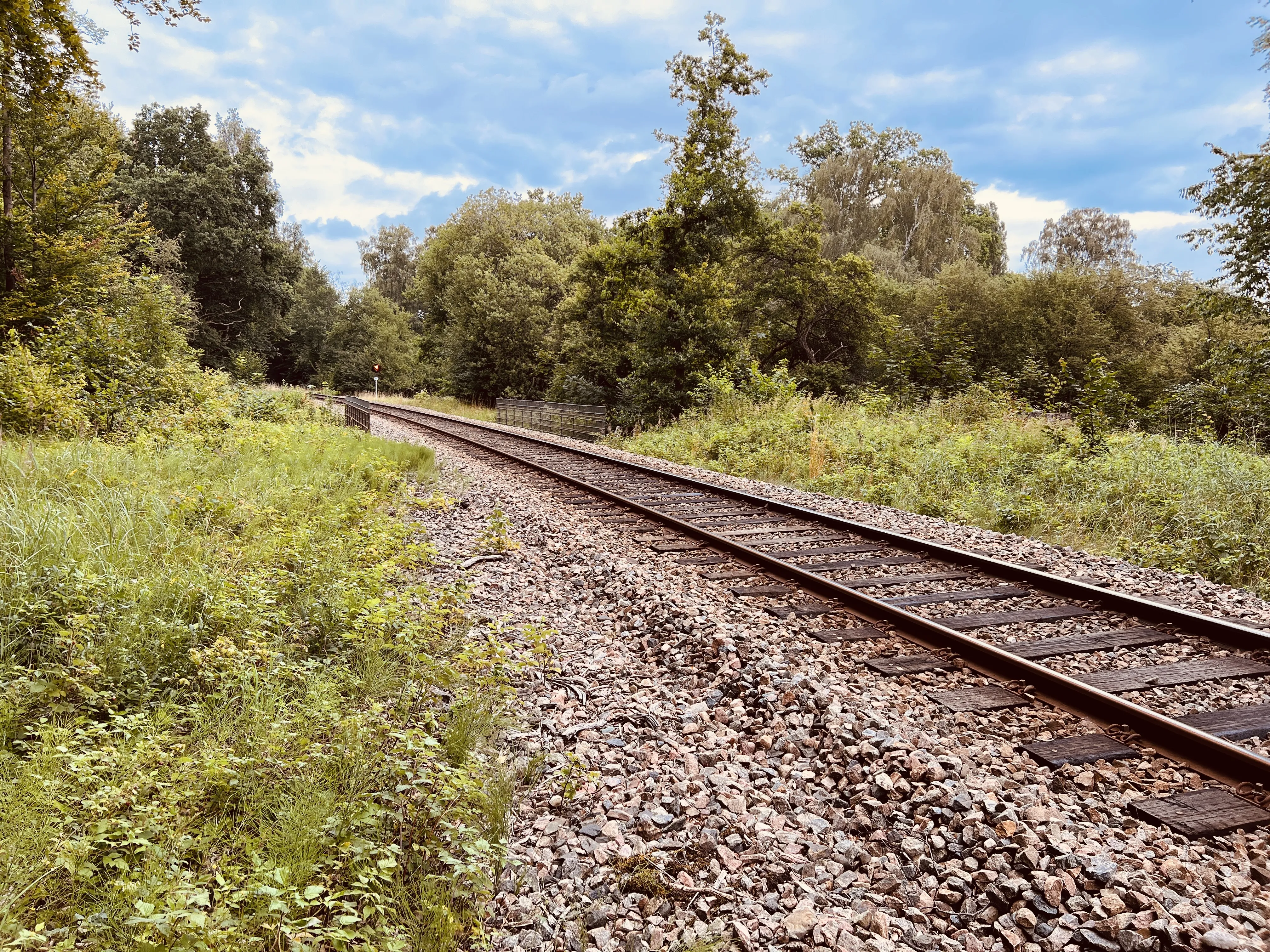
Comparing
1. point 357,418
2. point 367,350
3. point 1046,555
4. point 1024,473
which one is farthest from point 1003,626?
A: point 367,350

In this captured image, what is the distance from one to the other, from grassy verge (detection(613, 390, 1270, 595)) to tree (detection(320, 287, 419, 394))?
39.7m

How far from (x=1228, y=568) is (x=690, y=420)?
12470 mm

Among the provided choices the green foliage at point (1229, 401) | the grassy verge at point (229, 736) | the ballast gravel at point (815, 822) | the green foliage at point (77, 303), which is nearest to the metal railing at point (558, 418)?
the green foliage at point (77, 303)

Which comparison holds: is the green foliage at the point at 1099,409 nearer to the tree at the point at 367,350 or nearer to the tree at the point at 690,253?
the tree at the point at 690,253

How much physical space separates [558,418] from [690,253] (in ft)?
22.6

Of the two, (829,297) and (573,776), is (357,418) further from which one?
(829,297)

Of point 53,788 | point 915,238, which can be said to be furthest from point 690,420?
point 915,238

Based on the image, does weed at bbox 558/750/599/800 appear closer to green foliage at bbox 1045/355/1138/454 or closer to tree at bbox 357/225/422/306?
green foliage at bbox 1045/355/1138/454

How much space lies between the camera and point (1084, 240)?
35312 mm

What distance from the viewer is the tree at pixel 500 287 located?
31484mm

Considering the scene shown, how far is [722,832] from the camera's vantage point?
2553 mm

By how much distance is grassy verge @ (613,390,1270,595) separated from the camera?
6582mm

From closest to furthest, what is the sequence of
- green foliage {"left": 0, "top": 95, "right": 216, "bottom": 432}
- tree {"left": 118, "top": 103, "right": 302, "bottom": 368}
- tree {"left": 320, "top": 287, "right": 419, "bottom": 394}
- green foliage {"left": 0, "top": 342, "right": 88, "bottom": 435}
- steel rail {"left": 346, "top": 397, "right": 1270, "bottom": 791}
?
steel rail {"left": 346, "top": 397, "right": 1270, "bottom": 791} < green foliage {"left": 0, "top": 342, "right": 88, "bottom": 435} < green foliage {"left": 0, "top": 95, "right": 216, "bottom": 432} < tree {"left": 118, "top": 103, "right": 302, "bottom": 368} < tree {"left": 320, "top": 287, "right": 419, "bottom": 394}

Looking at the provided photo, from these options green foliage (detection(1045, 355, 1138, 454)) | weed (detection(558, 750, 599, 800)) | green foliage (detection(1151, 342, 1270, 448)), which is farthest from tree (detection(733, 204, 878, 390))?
weed (detection(558, 750, 599, 800))
